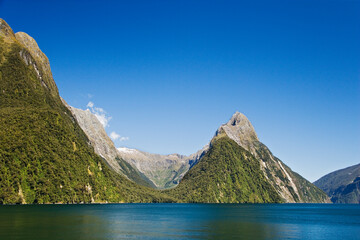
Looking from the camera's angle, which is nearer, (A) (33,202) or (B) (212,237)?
(B) (212,237)

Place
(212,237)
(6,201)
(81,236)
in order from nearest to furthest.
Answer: (81,236), (212,237), (6,201)

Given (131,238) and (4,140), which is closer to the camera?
(131,238)

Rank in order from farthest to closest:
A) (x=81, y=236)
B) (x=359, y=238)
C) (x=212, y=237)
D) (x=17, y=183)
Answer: (x=17, y=183) < (x=359, y=238) < (x=212, y=237) < (x=81, y=236)

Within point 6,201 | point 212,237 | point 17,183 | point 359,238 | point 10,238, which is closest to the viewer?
point 10,238

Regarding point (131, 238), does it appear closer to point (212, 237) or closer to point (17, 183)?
point (212, 237)

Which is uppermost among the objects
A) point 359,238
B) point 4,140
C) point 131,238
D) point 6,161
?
point 4,140

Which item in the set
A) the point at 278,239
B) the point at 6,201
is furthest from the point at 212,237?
the point at 6,201

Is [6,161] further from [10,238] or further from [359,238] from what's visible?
[359,238]

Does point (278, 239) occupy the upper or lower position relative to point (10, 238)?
lower

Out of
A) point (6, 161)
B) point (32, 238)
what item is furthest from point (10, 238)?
point (6, 161)
